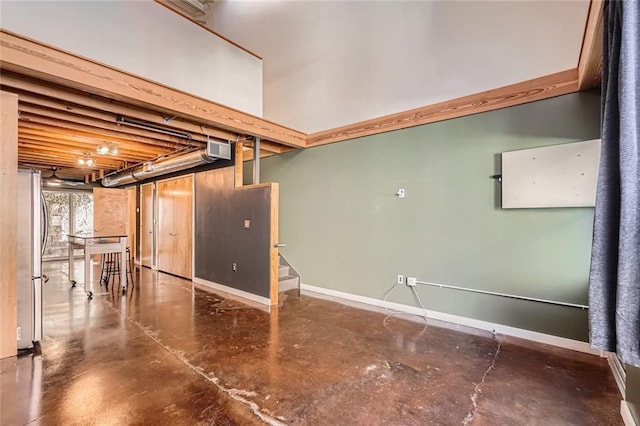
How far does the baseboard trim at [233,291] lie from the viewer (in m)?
4.48

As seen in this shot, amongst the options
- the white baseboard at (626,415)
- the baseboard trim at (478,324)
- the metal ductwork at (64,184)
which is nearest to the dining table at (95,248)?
the baseboard trim at (478,324)

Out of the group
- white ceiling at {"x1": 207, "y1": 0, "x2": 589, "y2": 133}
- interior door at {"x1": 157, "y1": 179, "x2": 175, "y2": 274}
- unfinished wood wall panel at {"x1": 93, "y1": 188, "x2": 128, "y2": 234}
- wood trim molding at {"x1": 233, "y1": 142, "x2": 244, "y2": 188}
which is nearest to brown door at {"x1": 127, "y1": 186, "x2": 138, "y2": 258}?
unfinished wood wall panel at {"x1": 93, "y1": 188, "x2": 128, "y2": 234}

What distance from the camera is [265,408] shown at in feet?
6.49

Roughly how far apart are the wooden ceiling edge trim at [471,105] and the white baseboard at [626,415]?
8.88ft

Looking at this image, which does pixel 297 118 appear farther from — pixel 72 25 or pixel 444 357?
pixel 444 357

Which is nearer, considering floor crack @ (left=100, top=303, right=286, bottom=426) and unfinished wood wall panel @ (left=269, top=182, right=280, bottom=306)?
floor crack @ (left=100, top=303, right=286, bottom=426)

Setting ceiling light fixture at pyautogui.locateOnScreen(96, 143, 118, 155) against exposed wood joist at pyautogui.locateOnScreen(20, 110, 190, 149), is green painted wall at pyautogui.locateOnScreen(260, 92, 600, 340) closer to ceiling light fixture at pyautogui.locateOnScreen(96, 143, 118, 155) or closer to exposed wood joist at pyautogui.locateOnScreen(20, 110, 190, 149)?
exposed wood joist at pyautogui.locateOnScreen(20, 110, 190, 149)

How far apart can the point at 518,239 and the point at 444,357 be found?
1536 mm

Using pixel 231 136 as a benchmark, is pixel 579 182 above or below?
below

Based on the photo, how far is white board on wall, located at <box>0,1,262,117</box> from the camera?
2.76m

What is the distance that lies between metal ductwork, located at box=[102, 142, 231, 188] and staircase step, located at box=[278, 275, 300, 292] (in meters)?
2.28

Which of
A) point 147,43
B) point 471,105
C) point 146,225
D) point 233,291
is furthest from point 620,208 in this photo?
point 146,225

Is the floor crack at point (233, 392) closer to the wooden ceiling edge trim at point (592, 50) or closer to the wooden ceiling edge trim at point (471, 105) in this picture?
the wooden ceiling edge trim at point (592, 50)

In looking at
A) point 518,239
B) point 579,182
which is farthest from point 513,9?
point 518,239
